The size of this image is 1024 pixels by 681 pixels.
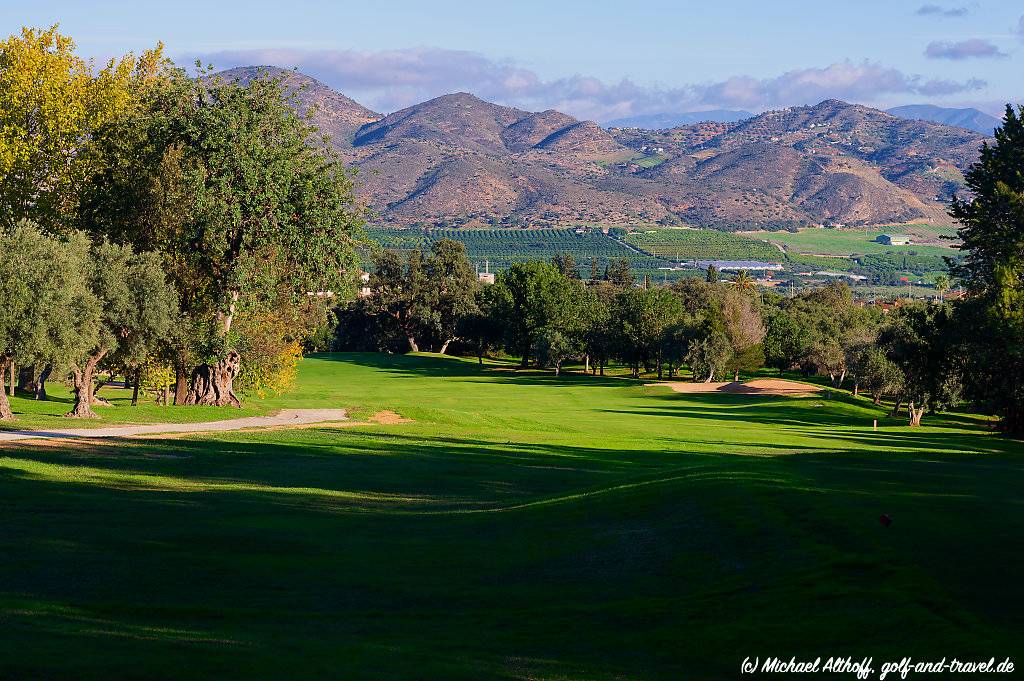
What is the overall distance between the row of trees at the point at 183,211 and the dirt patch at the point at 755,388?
146 ft

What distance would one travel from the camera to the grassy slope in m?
9.81

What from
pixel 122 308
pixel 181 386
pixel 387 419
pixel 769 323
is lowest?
pixel 387 419

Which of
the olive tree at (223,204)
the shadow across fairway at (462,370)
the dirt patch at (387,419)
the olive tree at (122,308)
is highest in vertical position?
the olive tree at (223,204)

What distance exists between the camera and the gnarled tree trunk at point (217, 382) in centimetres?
4656

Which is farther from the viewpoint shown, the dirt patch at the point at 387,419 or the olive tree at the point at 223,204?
the olive tree at the point at 223,204

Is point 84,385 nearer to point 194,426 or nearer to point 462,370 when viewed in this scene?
point 194,426

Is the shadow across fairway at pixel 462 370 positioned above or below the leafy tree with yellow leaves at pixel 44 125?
below

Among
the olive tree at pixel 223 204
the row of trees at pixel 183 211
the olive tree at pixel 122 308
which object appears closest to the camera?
the olive tree at pixel 122 308

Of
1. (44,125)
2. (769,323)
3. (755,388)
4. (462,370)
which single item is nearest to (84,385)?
(44,125)

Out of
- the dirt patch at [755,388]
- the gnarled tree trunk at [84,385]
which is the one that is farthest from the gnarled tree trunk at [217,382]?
the dirt patch at [755,388]

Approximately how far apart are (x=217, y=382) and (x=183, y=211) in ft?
25.4

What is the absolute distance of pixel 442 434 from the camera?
125 ft

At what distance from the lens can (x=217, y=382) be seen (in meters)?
46.6

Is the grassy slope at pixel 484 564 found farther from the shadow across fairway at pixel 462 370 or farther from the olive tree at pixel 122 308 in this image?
the shadow across fairway at pixel 462 370
